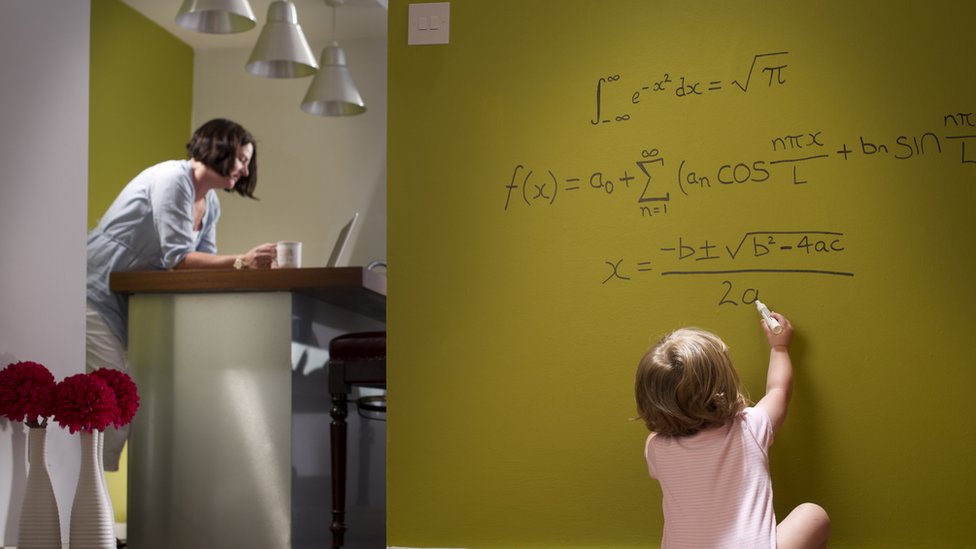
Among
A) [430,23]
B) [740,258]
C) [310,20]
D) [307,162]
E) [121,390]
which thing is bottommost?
[121,390]

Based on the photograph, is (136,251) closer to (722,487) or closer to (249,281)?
(249,281)

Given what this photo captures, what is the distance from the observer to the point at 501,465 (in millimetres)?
2090

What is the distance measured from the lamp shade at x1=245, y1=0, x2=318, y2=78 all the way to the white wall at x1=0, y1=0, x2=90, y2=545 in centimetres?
168

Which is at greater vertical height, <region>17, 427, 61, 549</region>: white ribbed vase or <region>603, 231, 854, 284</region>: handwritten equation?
<region>603, 231, 854, 284</region>: handwritten equation

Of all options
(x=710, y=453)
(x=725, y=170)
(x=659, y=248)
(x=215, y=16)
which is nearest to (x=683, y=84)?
(x=725, y=170)

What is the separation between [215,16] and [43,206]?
1.60 metres

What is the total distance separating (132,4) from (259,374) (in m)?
3.06

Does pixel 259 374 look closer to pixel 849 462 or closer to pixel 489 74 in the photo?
pixel 489 74

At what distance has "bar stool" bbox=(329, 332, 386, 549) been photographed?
3.06m

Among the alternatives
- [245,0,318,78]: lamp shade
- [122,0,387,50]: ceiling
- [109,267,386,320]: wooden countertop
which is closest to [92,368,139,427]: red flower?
[109,267,386,320]: wooden countertop

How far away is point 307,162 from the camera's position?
5758 mm

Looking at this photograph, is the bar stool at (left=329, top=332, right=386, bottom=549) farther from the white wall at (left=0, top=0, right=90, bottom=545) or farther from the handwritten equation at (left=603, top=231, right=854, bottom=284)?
the handwritten equation at (left=603, top=231, right=854, bottom=284)

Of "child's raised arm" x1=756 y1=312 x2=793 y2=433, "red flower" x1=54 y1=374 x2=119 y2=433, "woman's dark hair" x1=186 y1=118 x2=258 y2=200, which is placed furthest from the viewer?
"woman's dark hair" x1=186 y1=118 x2=258 y2=200

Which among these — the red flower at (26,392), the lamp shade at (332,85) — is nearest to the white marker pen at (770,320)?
the red flower at (26,392)
